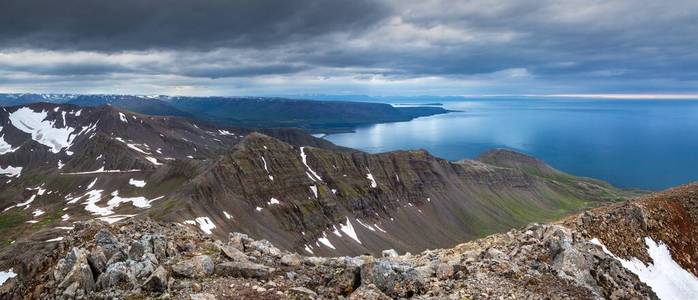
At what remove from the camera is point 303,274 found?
65.1ft

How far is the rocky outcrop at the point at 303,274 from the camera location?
57.2ft

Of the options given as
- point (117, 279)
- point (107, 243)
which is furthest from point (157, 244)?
point (117, 279)

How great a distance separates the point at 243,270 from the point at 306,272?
2.90 metres

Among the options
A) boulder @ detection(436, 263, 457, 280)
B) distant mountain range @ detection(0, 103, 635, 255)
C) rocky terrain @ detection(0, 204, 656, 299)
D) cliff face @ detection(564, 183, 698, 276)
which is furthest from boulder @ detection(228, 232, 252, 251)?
distant mountain range @ detection(0, 103, 635, 255)

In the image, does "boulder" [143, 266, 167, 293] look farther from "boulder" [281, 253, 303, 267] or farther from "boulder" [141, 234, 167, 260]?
"boulder" [281, 253, 303, 267]

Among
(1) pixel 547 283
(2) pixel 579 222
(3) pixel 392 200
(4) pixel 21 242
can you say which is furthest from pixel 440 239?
(1) pixel 547 283

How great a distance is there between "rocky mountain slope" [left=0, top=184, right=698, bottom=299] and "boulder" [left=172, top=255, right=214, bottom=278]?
43mm

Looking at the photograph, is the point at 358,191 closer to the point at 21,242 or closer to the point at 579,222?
the point at 21,242

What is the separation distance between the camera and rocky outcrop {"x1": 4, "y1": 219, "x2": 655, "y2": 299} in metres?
17.4

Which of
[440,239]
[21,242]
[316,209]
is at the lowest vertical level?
[440,239]

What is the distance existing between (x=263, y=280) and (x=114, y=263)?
670 cm

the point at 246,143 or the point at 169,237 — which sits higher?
the point at 169,237

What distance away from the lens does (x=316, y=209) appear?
15125 centimetres

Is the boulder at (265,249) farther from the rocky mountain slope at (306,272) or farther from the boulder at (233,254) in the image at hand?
the boulder at (233,254)
